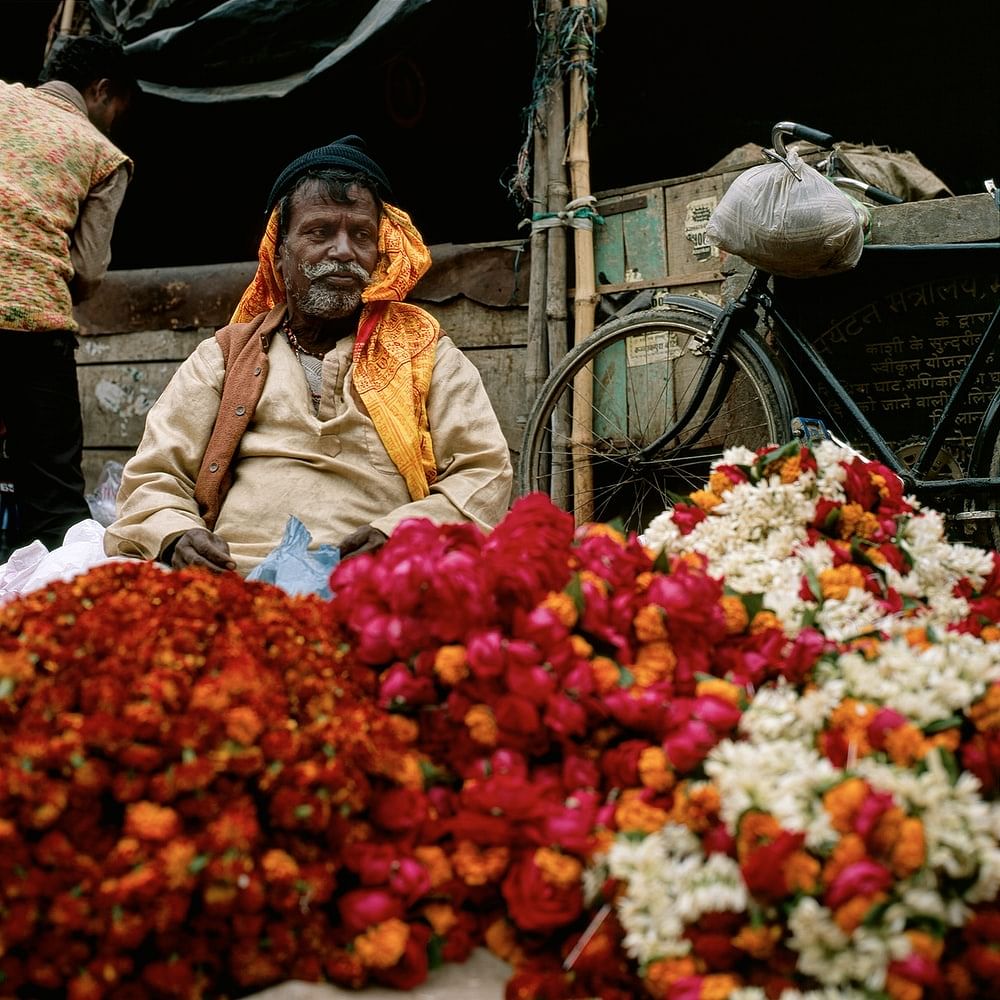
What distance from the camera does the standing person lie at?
3.34 m

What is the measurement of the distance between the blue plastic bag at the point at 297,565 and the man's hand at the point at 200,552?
0.07 metres

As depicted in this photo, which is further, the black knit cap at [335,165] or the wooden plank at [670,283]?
the wooden plank at [670,283]

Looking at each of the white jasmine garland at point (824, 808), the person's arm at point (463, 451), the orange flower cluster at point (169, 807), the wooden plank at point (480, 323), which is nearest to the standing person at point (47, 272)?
the wooden plank at point (480, 323)

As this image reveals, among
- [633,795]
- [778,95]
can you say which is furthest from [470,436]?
[778,95]

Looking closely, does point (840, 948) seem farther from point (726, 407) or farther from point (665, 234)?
point (665, 234)

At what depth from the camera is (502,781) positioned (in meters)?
1.17

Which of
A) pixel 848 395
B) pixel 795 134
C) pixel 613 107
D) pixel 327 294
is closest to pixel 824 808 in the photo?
pixel 327 294

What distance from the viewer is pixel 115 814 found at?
1.08 meters

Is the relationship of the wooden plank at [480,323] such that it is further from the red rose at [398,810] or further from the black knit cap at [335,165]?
the red rose at [398,810]

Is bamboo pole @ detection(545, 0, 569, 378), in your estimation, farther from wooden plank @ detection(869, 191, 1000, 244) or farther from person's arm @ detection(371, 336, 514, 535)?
person's arm @ detection(371, 336, 514, 535)

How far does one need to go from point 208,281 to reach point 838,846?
4.54 m

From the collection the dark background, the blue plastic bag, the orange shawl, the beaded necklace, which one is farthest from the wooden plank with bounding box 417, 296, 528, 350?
the blue plastic bag

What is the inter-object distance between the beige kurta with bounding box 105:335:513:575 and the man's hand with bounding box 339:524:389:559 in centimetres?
13

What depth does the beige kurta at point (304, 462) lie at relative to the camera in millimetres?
2393
